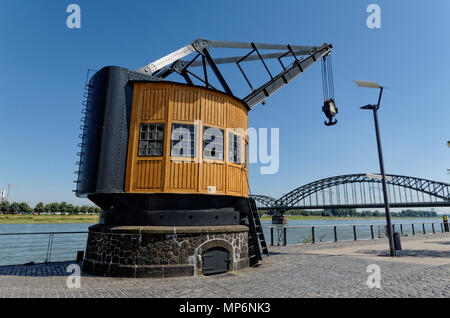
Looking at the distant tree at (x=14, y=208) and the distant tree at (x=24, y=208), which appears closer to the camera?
the distant tree at (x=14, y=208)

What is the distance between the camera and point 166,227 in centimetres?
834

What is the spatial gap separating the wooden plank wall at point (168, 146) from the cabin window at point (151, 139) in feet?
0.49

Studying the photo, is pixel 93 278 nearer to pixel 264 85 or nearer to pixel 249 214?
pixel 249 214

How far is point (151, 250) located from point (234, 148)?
495 centimetres

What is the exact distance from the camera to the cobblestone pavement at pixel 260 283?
6078mm

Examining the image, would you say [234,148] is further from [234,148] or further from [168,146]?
[168,146]

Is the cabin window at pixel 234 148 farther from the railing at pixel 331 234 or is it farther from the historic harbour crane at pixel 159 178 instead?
the railing at pixel 331 234

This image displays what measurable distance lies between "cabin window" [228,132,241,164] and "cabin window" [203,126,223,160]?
483 mm

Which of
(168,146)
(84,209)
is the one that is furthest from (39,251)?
(84,209)

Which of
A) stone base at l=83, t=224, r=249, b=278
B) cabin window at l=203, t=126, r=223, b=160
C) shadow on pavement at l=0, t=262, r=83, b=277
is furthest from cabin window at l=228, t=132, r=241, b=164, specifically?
shadow on pavement at l=0, t=262, r=83, b=277

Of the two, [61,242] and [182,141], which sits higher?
[182,141]

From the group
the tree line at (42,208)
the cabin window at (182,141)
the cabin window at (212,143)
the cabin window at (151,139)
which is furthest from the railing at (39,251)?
the tree line at (42,208)

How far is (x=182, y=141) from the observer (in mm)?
9125
